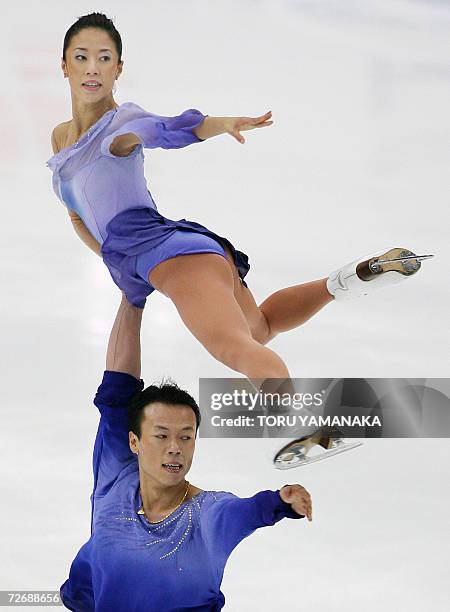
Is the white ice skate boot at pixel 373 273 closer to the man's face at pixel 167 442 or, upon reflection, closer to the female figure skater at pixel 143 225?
the female figure skater at pixel 143 225

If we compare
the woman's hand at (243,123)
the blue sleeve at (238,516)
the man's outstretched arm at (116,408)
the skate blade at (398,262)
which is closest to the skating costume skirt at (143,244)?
the man's outstretched arm at (116,408)

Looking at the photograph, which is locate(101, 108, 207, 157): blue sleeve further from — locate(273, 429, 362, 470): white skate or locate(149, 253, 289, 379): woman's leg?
locate(273, 429, 362, 470): white skate

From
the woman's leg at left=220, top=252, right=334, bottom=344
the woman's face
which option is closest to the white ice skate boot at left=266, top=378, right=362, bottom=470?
the woman's leg at left=220, top=252, right=334, bottom=344

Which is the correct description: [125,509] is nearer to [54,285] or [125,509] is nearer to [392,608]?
[392,608]

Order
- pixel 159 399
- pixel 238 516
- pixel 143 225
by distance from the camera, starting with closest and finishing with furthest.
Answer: pixel 238 516
pixel 159 399
pixel 143 225

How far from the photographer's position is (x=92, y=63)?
4582 mm

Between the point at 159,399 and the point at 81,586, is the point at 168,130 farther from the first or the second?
the point at 81,586

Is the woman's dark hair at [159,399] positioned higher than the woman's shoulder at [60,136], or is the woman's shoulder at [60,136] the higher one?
the woman's shoulder at [60,136]

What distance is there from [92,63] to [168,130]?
47cm

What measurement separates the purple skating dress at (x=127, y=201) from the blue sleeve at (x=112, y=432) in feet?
1.13

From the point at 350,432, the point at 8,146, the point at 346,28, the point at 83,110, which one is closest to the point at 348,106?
the point at 346,28

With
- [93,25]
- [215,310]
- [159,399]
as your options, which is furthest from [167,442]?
[93,25]

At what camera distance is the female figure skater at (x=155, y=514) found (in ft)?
13.2

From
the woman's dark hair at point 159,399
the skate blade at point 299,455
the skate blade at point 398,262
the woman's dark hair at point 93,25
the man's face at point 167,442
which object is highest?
the woman's dark hair at point 93,25
